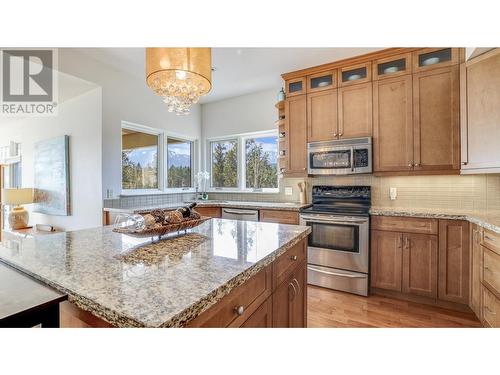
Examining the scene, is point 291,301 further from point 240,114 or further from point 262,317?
point 240,114

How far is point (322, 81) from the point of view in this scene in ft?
9.86

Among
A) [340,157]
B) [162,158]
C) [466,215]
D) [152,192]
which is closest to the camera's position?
[466,215]

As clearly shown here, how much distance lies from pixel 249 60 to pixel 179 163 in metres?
2.13

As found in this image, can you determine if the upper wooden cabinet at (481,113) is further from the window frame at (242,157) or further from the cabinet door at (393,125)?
the window frame at (242,157)

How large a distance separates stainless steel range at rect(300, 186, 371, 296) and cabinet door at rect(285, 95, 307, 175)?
62 cm

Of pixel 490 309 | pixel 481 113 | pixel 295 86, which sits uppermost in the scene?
pixel 295 86

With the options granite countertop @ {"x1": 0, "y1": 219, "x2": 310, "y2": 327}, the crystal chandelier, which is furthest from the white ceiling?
granite countertop @ {"x1": 0, "y1": 219, "x2": 310, "y2": 327}

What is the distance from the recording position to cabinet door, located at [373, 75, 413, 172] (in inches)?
100

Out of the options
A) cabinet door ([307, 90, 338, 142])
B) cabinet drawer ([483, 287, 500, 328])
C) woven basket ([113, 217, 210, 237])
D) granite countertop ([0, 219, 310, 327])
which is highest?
cabinet door ([307, 90, 338, 142])

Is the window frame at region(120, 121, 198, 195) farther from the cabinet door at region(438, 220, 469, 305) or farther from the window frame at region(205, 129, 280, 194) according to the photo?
the cabinet door at region(438, 220, 469, 305)

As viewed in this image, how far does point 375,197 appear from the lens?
2.96m

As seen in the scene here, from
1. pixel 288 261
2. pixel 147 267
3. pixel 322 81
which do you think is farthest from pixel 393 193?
pixel 147 267
